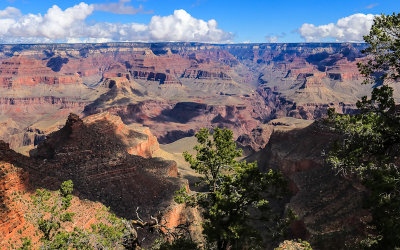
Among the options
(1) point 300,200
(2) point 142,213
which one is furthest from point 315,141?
(2) point 142,213

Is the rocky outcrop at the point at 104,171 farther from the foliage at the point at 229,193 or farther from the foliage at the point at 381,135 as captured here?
the foliage at the point at 381,135

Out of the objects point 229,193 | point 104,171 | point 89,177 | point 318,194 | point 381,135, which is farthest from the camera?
point 318,194

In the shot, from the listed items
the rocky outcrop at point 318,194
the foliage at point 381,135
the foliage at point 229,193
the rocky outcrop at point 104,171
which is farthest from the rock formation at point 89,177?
the foliage at point 381,135

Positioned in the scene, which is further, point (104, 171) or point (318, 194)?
point (318, 194)

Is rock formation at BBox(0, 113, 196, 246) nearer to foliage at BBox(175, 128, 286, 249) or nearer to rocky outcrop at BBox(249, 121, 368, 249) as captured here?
rocky outcrop at BBox(249, 121, 368, 249)

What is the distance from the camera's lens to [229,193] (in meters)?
20.5

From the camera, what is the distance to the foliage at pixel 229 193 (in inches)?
768

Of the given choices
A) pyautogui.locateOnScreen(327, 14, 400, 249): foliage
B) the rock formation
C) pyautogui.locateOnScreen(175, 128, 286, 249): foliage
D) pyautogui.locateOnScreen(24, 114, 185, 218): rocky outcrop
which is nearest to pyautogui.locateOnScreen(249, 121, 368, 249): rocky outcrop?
pyautogui.locateOnScreen(327, 14, 400, 249): foliage

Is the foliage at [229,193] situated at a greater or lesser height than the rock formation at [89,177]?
greater

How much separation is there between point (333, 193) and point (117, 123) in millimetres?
65443

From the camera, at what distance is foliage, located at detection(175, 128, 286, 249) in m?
19.5

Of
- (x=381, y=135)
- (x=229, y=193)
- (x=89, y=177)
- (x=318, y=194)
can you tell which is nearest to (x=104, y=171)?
(x=89, y=177)

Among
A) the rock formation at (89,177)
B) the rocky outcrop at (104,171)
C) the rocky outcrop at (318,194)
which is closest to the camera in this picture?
the rock formation at (89,177)

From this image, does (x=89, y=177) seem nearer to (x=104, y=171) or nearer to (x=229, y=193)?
(x=104, y=171)
